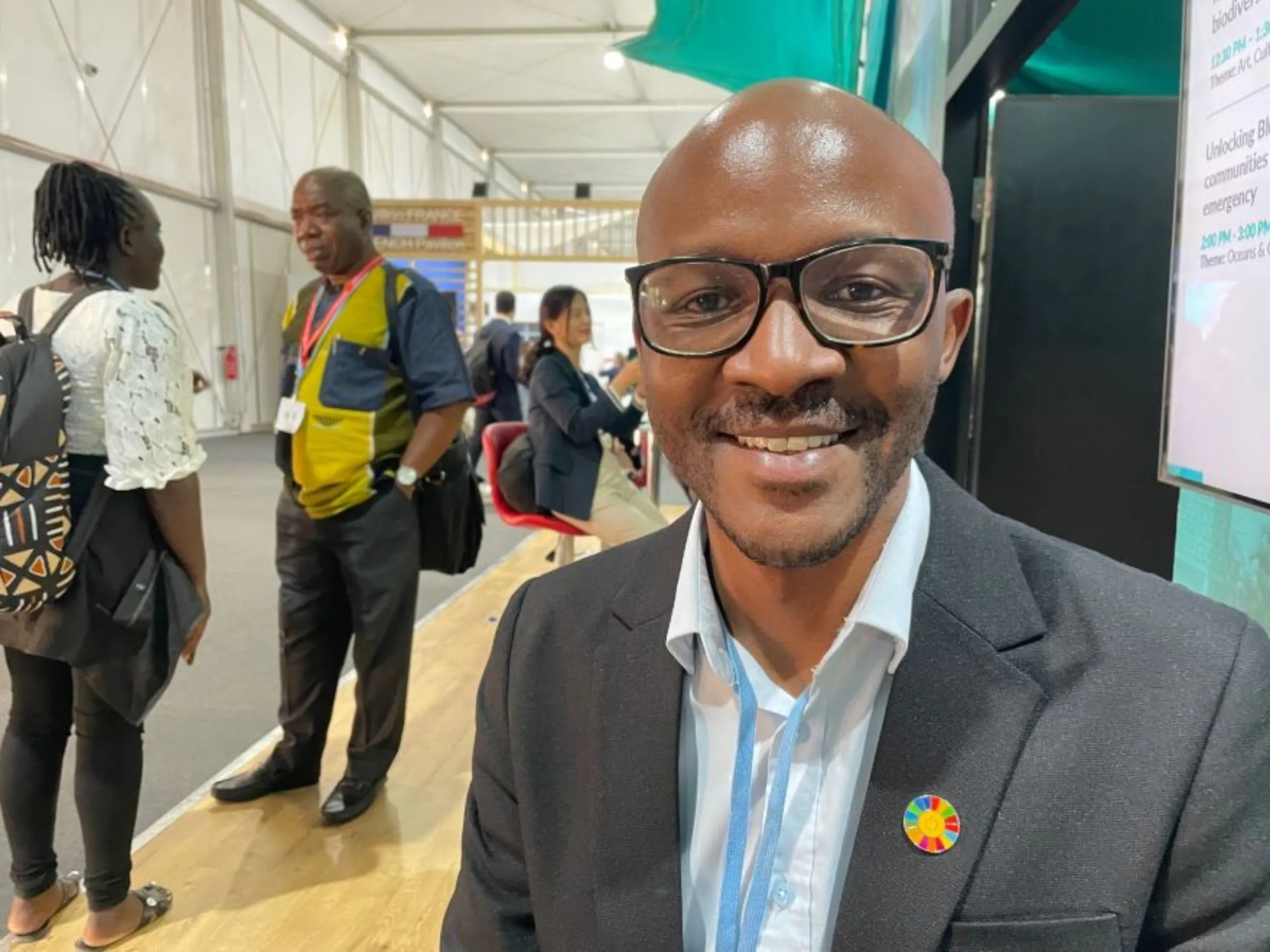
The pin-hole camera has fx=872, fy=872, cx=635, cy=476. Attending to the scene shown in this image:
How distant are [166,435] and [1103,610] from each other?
6.19ft

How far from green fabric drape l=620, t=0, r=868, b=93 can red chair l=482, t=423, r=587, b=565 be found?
161 cm

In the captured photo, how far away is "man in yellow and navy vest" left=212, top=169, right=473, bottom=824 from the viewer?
2457 millimetres

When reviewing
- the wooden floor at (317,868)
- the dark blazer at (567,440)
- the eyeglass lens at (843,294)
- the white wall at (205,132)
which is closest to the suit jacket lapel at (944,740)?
the eyeglass lens at (843,294)

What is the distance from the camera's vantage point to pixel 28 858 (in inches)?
81.0

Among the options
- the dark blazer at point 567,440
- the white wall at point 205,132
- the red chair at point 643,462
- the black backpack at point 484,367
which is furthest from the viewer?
the white wall at point 205,132

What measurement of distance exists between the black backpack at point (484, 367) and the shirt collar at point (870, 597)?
5295 millimetres

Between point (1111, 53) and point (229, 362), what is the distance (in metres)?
11.0

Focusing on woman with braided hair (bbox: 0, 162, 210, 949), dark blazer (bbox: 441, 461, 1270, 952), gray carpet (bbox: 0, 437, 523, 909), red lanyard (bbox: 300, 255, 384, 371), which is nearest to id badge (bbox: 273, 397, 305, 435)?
red lanyard (bbox: 300, 255, 384, 371)

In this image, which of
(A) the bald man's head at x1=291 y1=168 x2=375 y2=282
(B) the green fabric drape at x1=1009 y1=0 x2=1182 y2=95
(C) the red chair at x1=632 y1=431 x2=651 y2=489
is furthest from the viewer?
(C) the red chair at x1=632 y1=431 x2=651 y2=489

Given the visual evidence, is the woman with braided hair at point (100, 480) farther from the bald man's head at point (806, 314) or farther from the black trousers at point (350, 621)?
the bald man's head at point (806, 314)

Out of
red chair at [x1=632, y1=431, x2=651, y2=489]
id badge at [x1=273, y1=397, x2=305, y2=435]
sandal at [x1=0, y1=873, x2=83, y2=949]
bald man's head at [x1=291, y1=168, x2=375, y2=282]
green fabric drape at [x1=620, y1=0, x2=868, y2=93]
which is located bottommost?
sandal at [x1=0, y1=873, x2=83, y2=949]

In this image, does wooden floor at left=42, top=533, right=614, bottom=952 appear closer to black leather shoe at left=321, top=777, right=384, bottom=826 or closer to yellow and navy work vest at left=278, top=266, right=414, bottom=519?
black leather shoe at left=321, top=777, right=384, bottom=826

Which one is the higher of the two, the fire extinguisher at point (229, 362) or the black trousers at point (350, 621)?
the fire extinguisher at point (229, 362)

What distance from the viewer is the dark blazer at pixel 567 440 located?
3396mm
